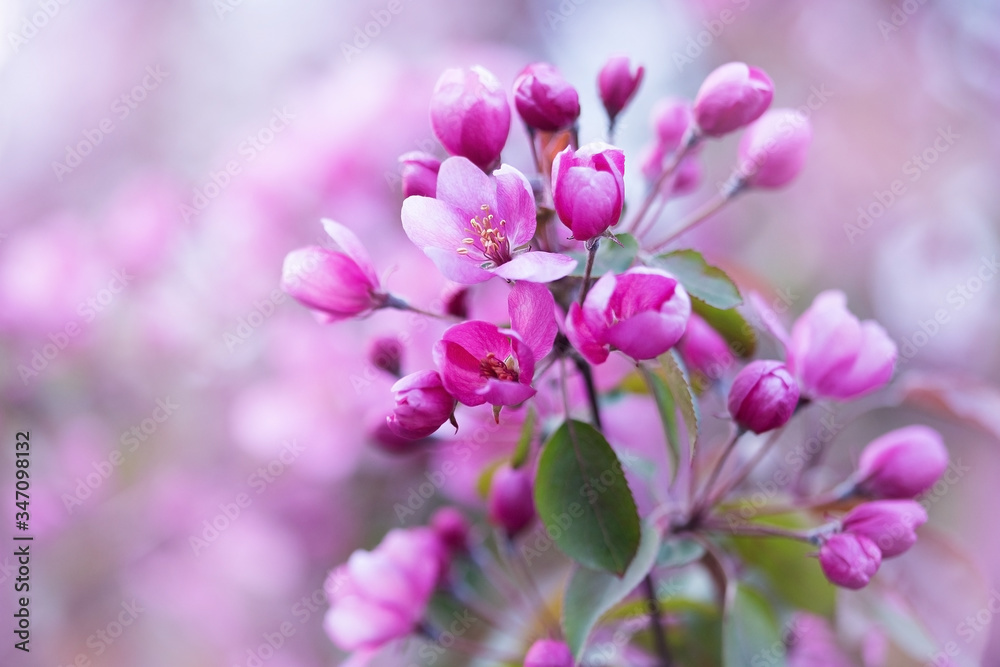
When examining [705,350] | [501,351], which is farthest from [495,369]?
[705,350]

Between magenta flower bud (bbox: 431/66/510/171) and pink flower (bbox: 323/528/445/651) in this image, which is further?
pink flower (bbox: 323/528/445/651)

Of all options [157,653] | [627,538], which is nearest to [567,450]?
[627,538]
